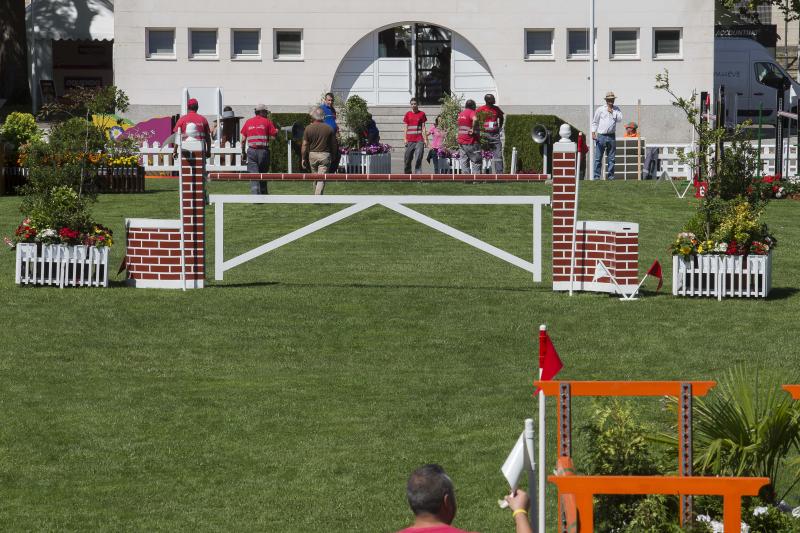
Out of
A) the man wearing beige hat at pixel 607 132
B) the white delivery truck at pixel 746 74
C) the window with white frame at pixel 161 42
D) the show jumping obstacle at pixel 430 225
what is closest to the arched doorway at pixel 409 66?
the window with white frame at pixel 161 42

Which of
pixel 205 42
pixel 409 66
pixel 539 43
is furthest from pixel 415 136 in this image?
pixel 205 42

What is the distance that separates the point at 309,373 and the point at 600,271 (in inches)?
181

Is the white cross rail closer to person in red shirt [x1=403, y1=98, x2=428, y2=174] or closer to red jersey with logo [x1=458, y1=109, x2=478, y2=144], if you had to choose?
red jersey with logo [x1=458, y1=109, x2=478, y2=144]

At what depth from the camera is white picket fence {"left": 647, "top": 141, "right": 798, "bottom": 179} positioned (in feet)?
102

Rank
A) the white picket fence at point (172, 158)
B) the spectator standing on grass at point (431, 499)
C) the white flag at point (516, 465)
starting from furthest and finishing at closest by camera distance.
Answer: the white picket fence at point (172, 158) → the white flag at point (516, 465) → the spectator standing on grass at point (431, 499)

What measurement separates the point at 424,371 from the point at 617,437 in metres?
5.24

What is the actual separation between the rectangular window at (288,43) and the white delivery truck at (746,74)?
11.7 m

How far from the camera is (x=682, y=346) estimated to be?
13.9 m

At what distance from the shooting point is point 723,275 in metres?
16.3

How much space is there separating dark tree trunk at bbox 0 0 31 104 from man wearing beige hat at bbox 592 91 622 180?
18774 mm

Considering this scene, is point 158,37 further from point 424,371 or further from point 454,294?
point 424,371

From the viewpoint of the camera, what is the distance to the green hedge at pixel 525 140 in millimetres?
33562

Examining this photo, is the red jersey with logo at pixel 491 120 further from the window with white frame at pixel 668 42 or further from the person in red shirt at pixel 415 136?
the window with white frame at pixel 668 42

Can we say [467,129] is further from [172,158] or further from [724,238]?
[724,238]
